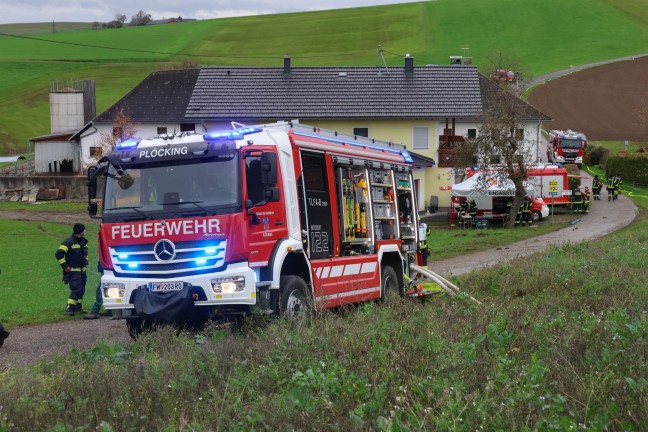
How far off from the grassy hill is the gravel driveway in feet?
147

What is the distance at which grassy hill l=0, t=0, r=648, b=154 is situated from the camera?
98.3 metres

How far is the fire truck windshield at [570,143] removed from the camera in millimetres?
60312

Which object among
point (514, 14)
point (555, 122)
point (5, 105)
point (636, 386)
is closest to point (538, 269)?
point (636, 386)

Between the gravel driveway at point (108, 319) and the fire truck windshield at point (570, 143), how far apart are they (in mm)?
4166

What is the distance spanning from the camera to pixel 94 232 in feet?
139

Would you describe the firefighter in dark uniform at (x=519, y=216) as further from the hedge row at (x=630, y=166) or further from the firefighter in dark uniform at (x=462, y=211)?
the hedge row at (x=630, y=166)

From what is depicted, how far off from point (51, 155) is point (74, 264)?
56.5 metres

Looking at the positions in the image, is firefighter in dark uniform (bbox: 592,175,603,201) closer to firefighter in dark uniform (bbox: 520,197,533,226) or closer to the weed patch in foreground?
firefighter in dark uniform (bbox: 520,197,533,226)

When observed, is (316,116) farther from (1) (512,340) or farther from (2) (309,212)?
(1) (512,340)

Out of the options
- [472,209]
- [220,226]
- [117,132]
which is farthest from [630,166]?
[220,226]

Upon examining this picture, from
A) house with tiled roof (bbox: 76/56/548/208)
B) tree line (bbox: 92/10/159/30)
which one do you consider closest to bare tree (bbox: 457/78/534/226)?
house with tiled roof (bbox: 76/56/548/208)

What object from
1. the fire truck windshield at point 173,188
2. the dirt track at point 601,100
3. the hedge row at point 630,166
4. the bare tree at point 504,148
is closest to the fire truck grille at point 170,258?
the fire truck windshield at point 173,188

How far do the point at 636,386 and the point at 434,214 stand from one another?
1706 inches

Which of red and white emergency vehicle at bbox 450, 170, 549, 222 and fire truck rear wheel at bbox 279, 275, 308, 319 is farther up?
red and white emergency vehicle at bbox 450, 170, 549, 222
